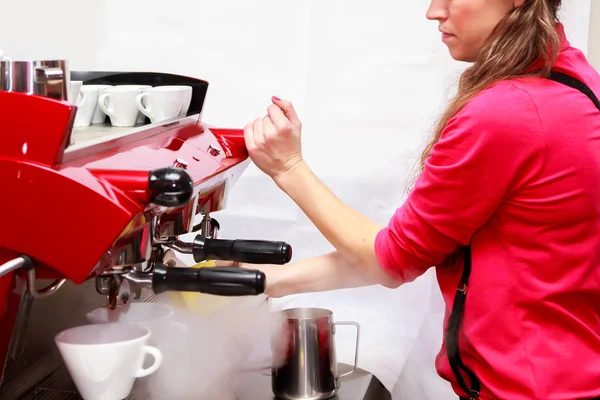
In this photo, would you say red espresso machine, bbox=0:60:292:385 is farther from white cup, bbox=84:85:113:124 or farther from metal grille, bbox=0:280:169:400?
white cup, bbox=84:85:113:124

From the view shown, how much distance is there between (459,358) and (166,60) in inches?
41.3

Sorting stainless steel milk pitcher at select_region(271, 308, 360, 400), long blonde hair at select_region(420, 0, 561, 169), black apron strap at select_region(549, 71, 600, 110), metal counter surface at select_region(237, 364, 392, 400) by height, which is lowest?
metal counter surface at select_region(237, 364, 392, 400)

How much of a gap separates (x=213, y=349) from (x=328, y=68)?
0.88 metres

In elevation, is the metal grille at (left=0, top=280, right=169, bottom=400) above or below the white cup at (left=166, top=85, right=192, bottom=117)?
below

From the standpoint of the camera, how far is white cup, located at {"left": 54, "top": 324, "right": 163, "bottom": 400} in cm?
79

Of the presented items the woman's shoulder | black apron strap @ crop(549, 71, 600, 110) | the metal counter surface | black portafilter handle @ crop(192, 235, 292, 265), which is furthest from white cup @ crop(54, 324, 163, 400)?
black apron strap @ crop(549, 71, 600, 110)

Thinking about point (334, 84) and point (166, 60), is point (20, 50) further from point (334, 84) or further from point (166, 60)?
point (334, 84)

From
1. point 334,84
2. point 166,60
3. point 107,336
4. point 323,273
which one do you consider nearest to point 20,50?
point 166,60

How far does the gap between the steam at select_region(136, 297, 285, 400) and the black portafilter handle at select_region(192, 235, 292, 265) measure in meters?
0.10

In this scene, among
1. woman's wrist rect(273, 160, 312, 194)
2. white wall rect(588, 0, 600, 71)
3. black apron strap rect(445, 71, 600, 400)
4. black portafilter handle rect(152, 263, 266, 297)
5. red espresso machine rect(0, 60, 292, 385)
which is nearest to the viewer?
red espresso machine rect(0, 60, 292, 385)

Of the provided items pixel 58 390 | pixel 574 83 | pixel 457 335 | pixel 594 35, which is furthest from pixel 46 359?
pixel 594 35

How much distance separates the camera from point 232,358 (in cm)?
107

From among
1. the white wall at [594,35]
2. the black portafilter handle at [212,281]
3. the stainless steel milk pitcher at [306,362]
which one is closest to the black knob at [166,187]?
the black portafilter handle at [212,281]

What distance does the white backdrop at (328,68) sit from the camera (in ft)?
5.64
